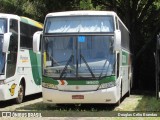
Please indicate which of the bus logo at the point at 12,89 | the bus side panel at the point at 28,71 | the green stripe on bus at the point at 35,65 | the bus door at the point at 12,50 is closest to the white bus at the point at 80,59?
the bus door at the point at 12,50

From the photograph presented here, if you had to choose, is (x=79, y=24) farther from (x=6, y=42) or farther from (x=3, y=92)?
(x=3, y=92)

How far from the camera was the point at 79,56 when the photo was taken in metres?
14.4

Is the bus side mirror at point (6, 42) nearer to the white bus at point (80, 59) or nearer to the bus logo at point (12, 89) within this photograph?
the white bus at point (80, 59)

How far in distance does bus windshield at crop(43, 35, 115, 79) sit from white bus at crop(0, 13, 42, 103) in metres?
1.69

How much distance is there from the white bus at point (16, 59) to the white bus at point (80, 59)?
1659 millimetres

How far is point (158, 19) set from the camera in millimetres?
30844

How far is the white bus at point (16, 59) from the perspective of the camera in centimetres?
1545

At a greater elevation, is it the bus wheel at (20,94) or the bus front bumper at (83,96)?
the bus front bumper at (83,96)

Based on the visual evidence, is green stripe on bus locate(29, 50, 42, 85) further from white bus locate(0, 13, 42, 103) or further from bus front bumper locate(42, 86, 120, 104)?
bus front bumper locate(42, 86, 120, 104)

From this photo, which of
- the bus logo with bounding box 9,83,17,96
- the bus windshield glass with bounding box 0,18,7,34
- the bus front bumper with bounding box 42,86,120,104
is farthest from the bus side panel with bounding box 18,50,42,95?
the bus front bumper with bounding box 42,86,120,104

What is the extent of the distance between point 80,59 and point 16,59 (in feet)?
11.3

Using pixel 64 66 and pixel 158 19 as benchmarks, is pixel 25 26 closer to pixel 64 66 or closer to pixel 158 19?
pixel 64 66

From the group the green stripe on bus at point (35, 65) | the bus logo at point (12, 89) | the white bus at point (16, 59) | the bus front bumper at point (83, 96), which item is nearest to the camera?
the bus front bumper at point (83, 96)

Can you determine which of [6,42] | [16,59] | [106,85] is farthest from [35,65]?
[106,85]
